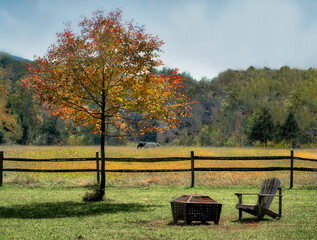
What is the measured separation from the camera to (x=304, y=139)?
6094 cm

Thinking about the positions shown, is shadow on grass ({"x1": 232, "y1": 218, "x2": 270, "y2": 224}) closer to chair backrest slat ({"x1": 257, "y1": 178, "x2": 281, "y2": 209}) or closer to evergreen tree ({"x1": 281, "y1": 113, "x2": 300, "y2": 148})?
chair backrest slat ({"x1": 257, "y1": 178, "x2": 281, "y2": 209})

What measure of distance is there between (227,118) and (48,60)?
6877cm

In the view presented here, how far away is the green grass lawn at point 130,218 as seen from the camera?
28.5ft

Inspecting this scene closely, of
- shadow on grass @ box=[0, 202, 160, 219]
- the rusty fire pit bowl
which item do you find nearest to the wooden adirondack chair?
the rusty fire pit bowl

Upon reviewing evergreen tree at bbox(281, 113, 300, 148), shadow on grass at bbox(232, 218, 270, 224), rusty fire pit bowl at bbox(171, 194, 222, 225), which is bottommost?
shadow on grass at bbox(232, 218, 270, 224)

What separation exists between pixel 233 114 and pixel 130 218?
70.8m

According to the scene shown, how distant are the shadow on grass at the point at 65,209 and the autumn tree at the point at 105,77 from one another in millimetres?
1286

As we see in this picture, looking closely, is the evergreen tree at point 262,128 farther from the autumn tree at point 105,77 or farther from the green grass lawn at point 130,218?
the autumn tree at point 105,77

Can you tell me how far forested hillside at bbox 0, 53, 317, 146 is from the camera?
57312mm

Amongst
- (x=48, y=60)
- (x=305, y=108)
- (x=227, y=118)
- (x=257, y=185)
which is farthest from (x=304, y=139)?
(x=48, y=60)

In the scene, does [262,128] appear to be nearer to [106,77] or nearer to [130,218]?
[106,77]

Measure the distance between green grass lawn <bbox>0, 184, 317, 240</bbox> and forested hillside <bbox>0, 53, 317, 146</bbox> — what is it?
23.0 meters

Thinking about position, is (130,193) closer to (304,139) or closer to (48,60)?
(48,60)

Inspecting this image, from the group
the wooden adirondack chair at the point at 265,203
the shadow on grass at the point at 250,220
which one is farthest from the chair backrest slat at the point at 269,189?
the shadow on grass at the point at 250,220
